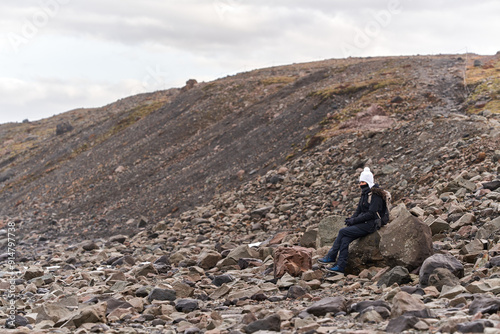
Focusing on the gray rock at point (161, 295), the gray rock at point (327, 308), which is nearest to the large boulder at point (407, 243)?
the gray rock at point (327, 308)

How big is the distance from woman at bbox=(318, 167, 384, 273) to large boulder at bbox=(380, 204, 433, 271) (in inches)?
24.3

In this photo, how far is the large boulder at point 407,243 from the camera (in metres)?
10.5

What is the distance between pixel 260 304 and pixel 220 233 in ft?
32.7

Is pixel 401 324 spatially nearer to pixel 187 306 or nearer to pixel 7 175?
pixel 187 306

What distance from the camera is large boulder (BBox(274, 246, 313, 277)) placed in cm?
1184

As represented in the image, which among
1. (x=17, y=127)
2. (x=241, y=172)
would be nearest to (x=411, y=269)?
(x=241, y=172)

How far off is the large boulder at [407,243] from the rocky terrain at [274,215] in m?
0.03

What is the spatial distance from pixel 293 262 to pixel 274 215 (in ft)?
25.4

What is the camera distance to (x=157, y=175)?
3306 centimetres

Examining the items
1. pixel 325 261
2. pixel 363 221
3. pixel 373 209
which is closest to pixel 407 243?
pixel 373 209

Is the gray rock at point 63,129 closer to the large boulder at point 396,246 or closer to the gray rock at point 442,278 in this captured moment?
the large boulder at point 396,246

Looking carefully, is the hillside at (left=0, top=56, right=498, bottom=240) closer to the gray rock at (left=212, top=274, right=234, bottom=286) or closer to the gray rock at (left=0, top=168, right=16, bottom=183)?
the gray rock at (left=0, top=168, right=16, bottom=183)

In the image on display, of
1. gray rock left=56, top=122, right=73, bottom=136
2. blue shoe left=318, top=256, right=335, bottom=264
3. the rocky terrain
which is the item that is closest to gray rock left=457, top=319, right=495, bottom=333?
the rocky terrain

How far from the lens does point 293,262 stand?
12.0 m
